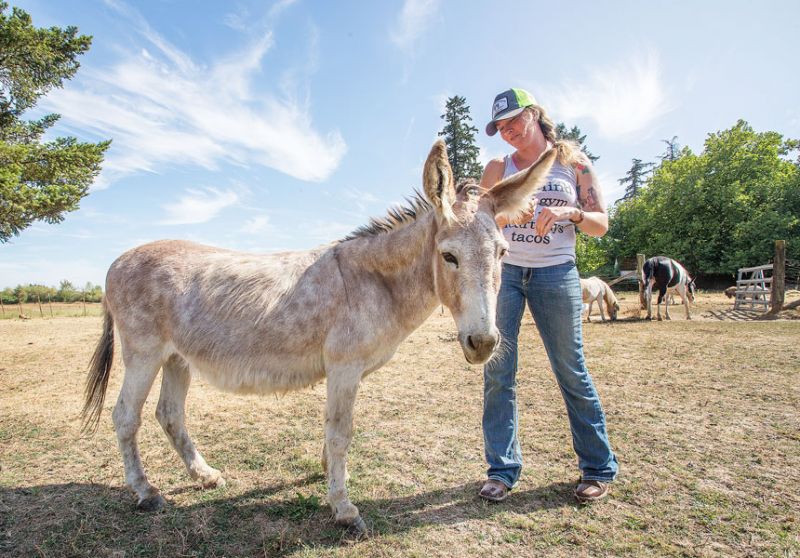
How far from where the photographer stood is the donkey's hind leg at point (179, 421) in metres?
3.39

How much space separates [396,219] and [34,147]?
1036cm

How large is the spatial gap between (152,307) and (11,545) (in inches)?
72.1

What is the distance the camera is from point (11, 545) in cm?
263

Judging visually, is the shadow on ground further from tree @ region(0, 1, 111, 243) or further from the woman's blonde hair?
tree @ region(0, 1, 111, 243)

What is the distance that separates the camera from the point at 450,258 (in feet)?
8.07

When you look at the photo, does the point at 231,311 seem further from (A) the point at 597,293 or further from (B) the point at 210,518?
(A) the point at 597,293

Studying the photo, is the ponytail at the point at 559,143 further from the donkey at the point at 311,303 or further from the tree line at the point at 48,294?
the tree line at the point at 48,294

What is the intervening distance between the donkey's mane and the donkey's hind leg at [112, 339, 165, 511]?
6.47ft

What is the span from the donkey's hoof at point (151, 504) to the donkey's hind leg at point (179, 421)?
0.31 m

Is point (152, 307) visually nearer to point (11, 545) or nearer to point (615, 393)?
point (11, 545)

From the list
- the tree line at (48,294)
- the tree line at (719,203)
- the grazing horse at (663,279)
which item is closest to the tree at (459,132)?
the tree line at (719,203)

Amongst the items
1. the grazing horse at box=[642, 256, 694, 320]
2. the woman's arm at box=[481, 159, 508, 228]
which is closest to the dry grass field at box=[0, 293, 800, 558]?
the woman's arm at box=[481, 159, 508, 228]

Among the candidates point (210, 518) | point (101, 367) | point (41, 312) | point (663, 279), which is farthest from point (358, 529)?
point (41, 312)

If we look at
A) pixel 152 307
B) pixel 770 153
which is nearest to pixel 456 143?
pixel 770 153
